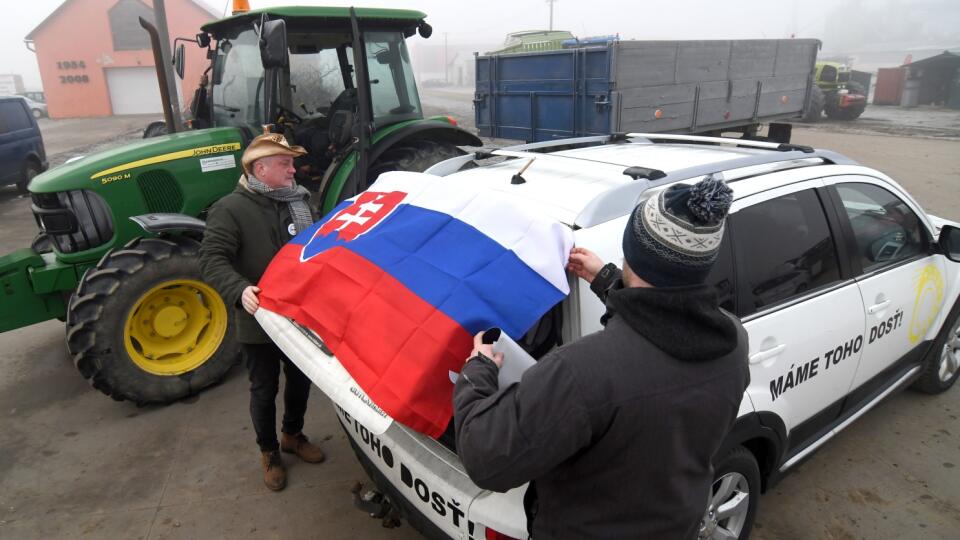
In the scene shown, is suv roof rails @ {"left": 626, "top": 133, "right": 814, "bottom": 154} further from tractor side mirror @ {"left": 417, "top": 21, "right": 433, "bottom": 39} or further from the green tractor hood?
the green tractor hood

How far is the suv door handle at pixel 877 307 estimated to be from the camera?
279 cm

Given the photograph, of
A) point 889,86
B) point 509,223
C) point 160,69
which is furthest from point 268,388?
point 889,86

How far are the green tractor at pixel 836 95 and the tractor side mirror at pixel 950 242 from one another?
2008cm

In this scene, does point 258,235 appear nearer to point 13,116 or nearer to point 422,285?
point 422,285

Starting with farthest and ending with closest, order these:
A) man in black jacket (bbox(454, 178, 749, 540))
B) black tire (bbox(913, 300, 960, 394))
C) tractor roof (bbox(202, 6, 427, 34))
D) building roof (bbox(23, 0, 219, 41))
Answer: building roof (bbox(23, 0, 219, 41)), tractor roof (bbox(202, 6, 427, 34)), black tire (bbox(913, 300, 960, 394)), man in black jacket (bbox(454, 178, 749, 540))

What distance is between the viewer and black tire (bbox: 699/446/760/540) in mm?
2219

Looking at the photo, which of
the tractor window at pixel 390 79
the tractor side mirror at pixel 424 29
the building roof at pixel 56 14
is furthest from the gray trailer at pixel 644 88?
the building roof at pixel 56 14

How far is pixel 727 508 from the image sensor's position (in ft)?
7.58

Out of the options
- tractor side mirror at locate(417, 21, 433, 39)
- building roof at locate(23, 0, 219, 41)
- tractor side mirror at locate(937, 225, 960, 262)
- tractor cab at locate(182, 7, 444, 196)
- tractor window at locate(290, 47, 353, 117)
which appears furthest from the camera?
building roof at locate(23, 0, 219, 41)

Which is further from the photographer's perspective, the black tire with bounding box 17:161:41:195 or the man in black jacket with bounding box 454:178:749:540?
the black tire with bounding box 17:161:41:195

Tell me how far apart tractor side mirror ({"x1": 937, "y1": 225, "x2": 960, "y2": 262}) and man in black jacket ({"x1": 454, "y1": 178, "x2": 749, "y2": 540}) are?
2606 millimetres

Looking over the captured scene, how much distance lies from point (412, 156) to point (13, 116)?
10.1m

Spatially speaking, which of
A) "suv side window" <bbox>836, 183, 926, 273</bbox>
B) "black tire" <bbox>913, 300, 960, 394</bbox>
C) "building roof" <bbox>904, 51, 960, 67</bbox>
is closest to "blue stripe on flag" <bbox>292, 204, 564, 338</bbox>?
"suv side window" <bbox>836, 183, 926, 273</bbox>

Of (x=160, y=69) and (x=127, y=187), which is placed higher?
(x=160, y=69)
